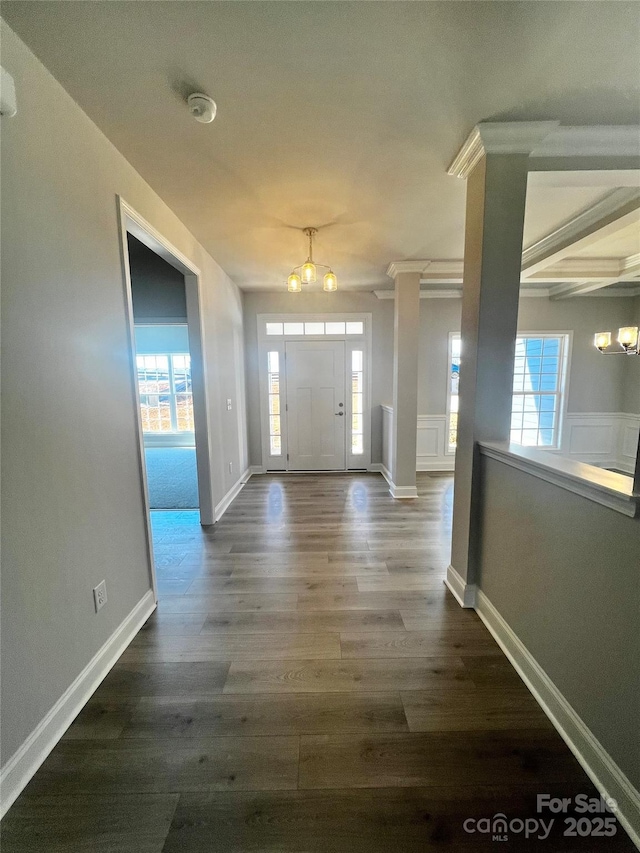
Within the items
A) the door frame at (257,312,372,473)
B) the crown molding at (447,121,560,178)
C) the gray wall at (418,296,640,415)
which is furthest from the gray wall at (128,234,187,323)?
the gray wall at (418,296,640,415)

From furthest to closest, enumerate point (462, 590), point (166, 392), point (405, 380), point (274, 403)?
point (166, 392) < point (274, 403) < point (405, 380) < point (462, 590)

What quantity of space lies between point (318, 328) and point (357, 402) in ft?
3.90

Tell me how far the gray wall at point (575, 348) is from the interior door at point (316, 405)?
1328 mm

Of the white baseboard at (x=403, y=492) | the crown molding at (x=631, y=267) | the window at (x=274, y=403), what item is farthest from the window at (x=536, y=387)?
the window at (x=274, y=403)

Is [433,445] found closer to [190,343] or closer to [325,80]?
[190,343]

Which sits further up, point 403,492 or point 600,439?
point 600,439

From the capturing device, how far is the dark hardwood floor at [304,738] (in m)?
0.91

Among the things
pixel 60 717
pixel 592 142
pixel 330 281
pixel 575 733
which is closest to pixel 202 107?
pixel 330 281

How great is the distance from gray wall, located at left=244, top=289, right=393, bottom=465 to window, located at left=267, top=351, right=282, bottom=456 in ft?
0.61

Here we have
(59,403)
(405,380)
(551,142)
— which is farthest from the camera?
(405,380)

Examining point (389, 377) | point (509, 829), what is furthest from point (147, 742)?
point (389, 377)

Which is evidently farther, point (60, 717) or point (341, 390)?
point (341, 390)

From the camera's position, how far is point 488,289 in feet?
5.29

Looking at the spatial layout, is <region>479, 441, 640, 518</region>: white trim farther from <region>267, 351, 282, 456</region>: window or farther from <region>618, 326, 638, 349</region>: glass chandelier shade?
<region>267, 351, 282, 456</region>: window
